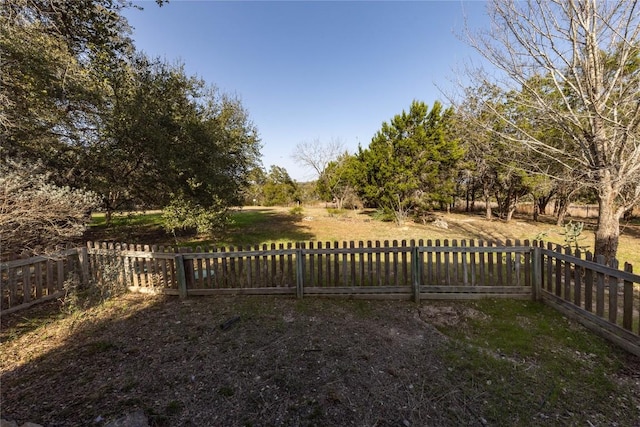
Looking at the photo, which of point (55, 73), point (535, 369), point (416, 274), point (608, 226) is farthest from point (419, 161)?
point (55, 73)

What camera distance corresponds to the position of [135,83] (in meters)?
6.98

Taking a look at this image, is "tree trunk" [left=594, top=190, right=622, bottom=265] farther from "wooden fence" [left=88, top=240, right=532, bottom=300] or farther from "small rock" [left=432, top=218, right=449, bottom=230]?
"small rock" [left=432, top=218, right=449, bottom=230]

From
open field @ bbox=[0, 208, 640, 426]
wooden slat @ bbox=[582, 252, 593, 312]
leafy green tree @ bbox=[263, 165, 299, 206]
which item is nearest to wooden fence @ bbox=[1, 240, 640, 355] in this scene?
open field @ bbox=[0, 208, 640, 426]

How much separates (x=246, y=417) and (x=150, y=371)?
1280 millimetres

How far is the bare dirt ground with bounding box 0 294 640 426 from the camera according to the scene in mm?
2148

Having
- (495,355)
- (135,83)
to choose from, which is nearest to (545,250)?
(495,355)

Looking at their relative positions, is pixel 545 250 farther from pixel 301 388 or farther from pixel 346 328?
pixel 301 388

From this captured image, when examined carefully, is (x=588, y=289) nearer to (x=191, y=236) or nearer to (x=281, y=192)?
(x=191, y=236)

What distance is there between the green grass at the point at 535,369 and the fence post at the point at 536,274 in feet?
1.46

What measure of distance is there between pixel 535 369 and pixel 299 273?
3204 millimetres

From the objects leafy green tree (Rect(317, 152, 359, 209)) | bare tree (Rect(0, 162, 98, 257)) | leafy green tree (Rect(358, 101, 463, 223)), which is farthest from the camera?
leafy green tree (Rect(317, 152, 359, 209))

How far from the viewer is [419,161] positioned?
14.9 metres

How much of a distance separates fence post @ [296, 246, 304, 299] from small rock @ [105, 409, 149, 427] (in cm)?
270

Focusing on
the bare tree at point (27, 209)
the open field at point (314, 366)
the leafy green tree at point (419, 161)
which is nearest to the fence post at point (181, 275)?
the open field at point (314, 366)
